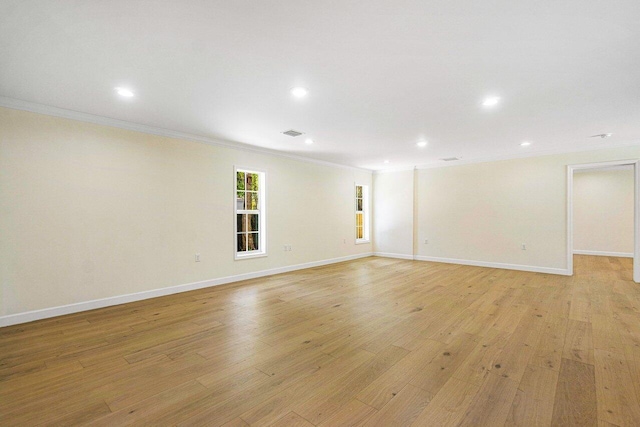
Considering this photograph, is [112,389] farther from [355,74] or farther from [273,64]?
[355,74]

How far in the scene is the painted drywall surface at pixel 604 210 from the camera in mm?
7609

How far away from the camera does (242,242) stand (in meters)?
5.51

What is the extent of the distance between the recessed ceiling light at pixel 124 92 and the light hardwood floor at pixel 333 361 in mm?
2536

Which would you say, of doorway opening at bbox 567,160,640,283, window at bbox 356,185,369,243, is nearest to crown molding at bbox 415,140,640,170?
doorway opening at bbox 567,160,640,283

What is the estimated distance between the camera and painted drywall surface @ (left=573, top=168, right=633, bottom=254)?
25.0ft

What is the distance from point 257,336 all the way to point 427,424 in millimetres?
1744

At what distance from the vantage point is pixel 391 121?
12.8ft

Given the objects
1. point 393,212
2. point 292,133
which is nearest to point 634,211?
point 393,212

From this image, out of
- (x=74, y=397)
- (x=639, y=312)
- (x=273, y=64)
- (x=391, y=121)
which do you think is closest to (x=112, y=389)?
(x=74, y=397)

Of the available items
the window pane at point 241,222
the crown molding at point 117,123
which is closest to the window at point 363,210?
the crown molding at point 117,123

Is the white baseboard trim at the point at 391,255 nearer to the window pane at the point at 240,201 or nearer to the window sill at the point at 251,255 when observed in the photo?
the window sill at the point at 251,255

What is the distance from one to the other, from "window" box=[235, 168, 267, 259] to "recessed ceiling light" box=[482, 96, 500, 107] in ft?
12.9

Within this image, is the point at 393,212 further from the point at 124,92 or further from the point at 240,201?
the point at 124,92

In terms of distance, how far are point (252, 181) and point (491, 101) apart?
421 centimetres
